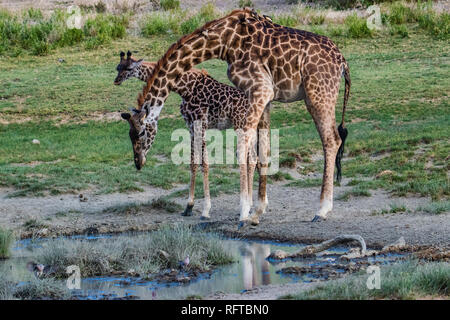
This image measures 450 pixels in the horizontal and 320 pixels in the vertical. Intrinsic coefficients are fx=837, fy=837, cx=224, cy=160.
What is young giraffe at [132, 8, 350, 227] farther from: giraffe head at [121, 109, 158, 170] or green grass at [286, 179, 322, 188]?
green grass at [286, 179, 322, 188]

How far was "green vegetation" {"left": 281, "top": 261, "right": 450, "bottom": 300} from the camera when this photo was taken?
6.82 m

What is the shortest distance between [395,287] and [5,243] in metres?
4.66

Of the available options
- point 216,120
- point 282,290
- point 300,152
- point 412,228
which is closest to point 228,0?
point 300,152

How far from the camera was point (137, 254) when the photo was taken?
349 inches

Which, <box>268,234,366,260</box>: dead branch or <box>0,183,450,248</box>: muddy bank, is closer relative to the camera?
<box>268,234,366,260</box>: dead branch

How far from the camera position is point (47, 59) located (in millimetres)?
22188

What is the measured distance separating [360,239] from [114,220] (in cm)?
386

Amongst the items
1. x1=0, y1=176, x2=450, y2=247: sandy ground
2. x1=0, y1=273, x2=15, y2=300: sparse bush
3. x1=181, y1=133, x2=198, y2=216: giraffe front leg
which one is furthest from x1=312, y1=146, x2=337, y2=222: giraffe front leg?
x1=0, y1=273, x2=15, y2=300: sparse bush

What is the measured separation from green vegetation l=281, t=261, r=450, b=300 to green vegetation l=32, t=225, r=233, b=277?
6.32 feet

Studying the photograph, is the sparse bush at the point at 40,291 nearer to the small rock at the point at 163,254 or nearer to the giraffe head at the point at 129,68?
the small rock at the point at 163,254

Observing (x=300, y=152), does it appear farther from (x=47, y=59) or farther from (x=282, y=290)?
(x=47, y=59)

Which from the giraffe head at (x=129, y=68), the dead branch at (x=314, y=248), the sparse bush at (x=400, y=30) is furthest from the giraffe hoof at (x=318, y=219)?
the sparse bush at (x=400, y=30)

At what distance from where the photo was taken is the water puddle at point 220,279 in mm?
7730

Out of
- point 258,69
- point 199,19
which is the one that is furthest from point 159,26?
point 258,69
